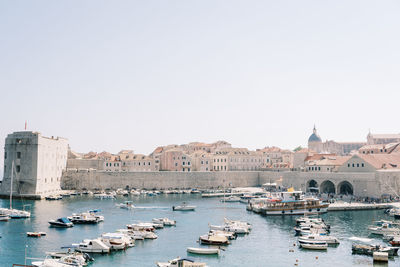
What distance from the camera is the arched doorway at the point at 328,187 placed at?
76.2m

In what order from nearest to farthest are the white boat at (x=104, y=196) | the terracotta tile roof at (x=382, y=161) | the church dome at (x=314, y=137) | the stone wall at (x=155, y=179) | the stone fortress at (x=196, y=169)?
the terracotta tile roof at (x=382, y=161) < the stone fortress at (x=196, y=169) < the white boat at (x=104, y=196) < the stone wall at (x=155, y=179) < the church dome at (x=314, y=137)

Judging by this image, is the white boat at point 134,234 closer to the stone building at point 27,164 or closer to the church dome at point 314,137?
the stone building at point 27,164

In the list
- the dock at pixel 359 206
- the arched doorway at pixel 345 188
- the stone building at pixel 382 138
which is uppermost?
the stone building at pixel 382 138

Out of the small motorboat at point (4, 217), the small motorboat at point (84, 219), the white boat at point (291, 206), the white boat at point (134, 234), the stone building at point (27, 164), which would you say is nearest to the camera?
the white boat at point (134, 234)

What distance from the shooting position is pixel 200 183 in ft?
302

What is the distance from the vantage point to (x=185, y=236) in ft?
138

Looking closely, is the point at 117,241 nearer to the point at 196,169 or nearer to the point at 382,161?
the point at 382,161

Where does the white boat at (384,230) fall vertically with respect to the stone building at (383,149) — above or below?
below

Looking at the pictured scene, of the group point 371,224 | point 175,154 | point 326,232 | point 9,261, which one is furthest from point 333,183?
point 9,261

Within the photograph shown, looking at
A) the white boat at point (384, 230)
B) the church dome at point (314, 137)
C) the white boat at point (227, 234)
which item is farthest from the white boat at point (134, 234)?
the church dome at point (314, 137)

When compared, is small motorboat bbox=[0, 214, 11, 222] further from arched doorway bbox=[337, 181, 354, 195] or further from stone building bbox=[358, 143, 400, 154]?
stone building bbox=[358, 143, 400, 154]

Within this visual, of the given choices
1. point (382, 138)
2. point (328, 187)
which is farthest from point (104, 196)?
point (382, 138)

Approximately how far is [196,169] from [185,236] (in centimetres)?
6223

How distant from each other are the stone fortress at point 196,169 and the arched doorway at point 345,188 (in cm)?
16
